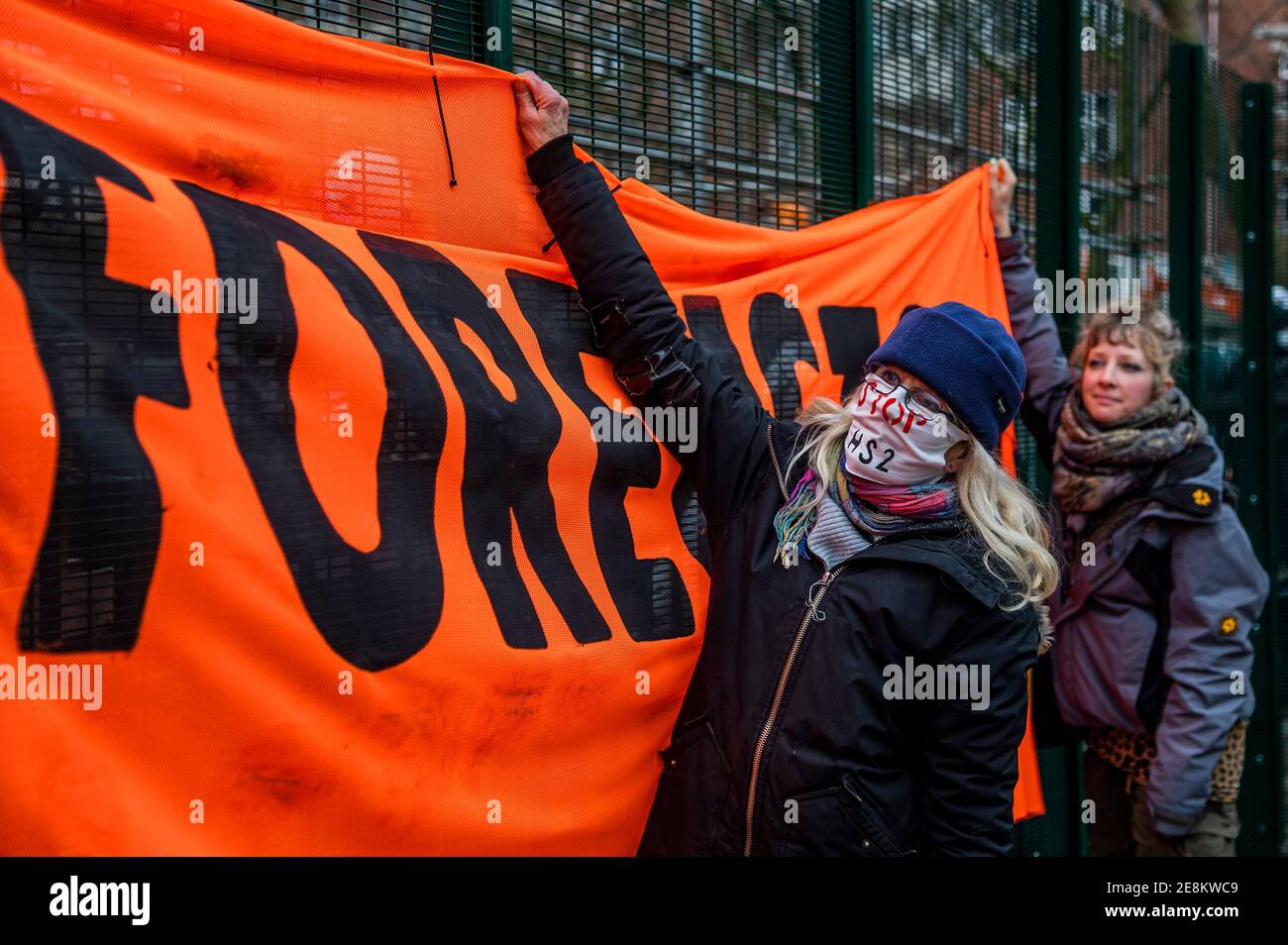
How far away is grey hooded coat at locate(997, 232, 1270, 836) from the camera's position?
337cm

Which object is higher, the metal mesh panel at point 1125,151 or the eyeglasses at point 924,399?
the metal mesh panel at point 1125,151

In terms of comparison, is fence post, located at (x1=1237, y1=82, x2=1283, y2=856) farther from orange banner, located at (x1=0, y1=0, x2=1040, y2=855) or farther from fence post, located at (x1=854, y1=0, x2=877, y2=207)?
orange banner, located at (x1=0, y1=0, x2=1040, y2=855)

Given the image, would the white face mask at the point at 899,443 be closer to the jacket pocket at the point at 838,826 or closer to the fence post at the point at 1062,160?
the jacket pocket at the point at 838,826

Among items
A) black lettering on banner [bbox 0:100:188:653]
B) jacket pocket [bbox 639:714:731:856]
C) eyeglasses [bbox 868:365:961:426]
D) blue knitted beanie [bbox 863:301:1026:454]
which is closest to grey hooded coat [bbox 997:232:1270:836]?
blue knitted beanie [bbox 863:301:1026:454]

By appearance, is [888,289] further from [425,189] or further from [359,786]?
[359,786]

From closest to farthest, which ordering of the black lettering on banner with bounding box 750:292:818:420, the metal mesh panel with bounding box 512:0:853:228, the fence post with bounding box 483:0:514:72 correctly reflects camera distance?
the fence post with bounding box 483:0:514:72
the metal mesh panel with bounding box 512:0:853:228
the black lettering on banner with bounding box 750:292:818:420

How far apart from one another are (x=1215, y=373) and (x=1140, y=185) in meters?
1.04

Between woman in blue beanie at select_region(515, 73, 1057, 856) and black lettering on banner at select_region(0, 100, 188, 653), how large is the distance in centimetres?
101

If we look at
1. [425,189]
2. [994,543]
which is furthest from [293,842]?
[994,543]

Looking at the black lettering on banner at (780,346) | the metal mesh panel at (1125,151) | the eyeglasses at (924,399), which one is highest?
the metal mesh panel at (1125,151)

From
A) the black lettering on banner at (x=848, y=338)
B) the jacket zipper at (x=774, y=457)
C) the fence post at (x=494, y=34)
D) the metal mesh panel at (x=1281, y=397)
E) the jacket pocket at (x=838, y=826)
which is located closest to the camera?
the jacket pocket at (x=838, y=826)

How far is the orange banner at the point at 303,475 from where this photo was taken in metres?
1.80

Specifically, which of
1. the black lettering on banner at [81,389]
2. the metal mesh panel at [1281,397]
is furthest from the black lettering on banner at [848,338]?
the metal mesh panel at [1281,397]

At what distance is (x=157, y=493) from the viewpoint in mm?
1866
